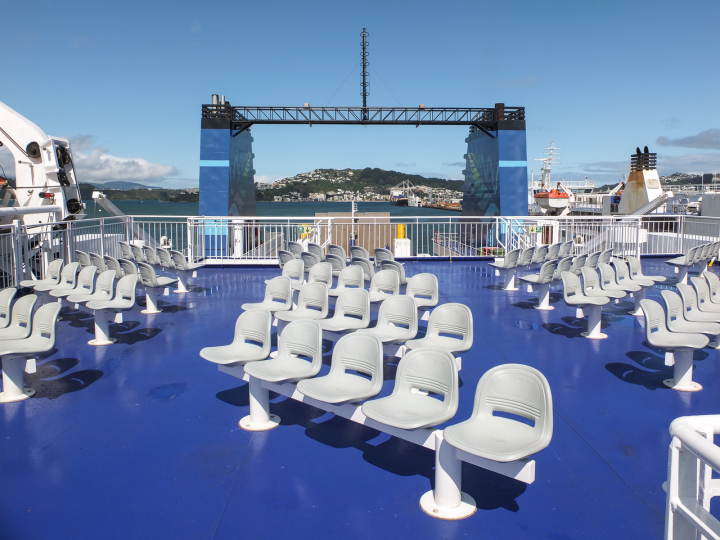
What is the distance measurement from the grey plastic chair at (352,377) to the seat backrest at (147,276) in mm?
4648

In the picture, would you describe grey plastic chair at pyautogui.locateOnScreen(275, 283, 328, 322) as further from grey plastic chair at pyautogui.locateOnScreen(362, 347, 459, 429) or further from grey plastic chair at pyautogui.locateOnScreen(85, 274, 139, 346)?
grey plastic chair at pyautogui.locateOnScreen(362, 347, 459, 429)

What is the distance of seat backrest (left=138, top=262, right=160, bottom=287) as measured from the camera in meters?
7.46

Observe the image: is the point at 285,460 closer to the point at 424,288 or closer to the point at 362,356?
the point at 362,356

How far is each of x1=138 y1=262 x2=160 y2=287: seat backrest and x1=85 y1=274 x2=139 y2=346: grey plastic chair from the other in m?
1.12

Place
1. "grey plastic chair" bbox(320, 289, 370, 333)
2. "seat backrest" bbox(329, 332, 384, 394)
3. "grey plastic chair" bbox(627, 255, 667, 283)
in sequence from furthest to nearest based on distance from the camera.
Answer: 1. "grey plastic chair" bbox(627, 255, 667, 283)
2. "grey plastic chair" bbox(320, 289, 370, 333)
3. "seat backrest" bbox(329, 332, 384, 394)

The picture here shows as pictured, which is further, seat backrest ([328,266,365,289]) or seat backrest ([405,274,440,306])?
seat backrest ([328,266,365,289])

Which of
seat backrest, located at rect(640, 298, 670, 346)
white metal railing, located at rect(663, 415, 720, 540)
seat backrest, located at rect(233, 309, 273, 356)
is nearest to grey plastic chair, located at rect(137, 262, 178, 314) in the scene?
seat backrest, located at rect(233, 309, 273, 356)

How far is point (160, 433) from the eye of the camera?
3.98 m

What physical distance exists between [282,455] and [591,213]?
175 feet

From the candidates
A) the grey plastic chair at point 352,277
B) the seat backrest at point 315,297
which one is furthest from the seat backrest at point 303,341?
the grey plastic chair at point 352,277

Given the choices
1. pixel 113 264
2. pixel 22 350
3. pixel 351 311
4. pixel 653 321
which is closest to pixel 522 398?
pixel 351 311

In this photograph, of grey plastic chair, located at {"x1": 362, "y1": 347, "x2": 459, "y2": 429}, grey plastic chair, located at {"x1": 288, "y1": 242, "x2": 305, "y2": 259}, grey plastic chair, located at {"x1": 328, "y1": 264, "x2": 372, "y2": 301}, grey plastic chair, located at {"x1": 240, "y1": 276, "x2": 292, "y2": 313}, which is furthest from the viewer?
grey plastic chair, located at {"x1": 288, "y1": 242, "x2": 305, "y2": 259}

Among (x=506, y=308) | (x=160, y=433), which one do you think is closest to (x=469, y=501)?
(x=160, y=433)

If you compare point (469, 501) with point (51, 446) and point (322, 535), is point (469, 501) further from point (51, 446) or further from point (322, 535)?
point (51, 446)
